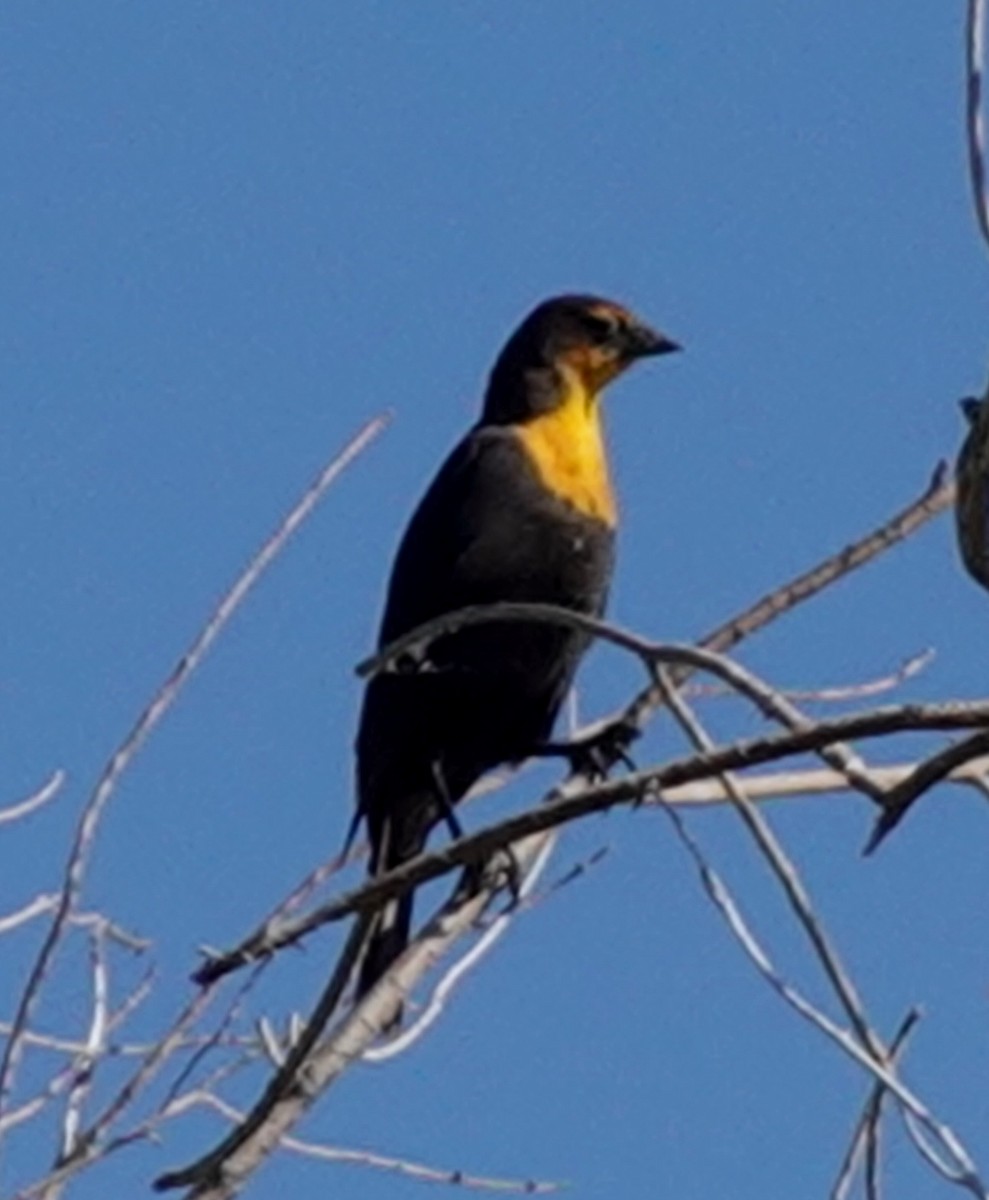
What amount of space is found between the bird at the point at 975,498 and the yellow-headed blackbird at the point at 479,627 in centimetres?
395

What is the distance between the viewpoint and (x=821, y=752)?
82.1 inches

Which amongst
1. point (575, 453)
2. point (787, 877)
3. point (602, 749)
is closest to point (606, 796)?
point (787, 877)

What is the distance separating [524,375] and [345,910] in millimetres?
4785

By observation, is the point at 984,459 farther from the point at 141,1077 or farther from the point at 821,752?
the point at 141,1077

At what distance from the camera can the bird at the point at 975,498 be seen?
186cm

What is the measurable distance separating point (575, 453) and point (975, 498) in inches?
187

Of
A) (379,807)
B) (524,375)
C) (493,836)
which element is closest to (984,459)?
(493,836)

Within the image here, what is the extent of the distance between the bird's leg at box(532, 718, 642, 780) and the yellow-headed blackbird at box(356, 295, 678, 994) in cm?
93

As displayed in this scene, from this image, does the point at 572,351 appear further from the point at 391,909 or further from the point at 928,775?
the point at 928,775

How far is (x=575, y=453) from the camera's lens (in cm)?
662

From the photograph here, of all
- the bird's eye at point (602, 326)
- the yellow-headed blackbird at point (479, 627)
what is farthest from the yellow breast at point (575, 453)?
the bird's eye at point (602, 326)

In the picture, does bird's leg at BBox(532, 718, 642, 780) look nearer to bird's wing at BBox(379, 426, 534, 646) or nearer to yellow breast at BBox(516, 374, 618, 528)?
bird's wing at BBox(379, 426, 534, 646)

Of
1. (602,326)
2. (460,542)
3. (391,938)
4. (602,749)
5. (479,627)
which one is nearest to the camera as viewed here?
(602,749)

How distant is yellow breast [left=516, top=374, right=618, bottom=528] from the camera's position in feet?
21.1
